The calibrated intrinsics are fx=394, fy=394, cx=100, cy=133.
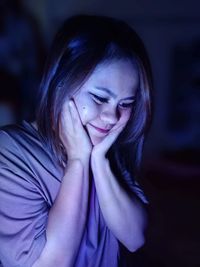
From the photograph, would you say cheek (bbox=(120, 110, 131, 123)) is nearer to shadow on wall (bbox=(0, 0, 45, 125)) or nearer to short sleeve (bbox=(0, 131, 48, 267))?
short sleeve (bbox=(0, 131, 48, 267))

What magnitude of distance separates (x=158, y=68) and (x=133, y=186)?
1.43 m

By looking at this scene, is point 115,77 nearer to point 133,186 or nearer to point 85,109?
point 85,109

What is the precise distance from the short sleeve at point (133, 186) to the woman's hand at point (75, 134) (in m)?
0.13

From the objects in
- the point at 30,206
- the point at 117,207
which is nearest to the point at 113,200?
the point at 117,207

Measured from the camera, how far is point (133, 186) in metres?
0.64

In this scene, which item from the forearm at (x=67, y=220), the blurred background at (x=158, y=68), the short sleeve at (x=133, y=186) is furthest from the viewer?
the blurred background at (x=158, y=68)

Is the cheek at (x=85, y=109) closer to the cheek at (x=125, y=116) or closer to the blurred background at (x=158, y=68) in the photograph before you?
the cheek at (x=125, y=116)

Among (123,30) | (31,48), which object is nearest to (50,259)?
(123,30)

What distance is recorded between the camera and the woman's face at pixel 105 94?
20.6 inches

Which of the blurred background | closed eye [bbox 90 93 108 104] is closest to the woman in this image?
closed eye [bbox 90 93 108 104]

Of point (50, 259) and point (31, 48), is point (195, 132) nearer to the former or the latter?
point (31, 48)

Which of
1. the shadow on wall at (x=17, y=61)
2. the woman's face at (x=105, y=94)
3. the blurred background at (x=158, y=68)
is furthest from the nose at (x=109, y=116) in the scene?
the shadow on wall at (x=17, y=61)

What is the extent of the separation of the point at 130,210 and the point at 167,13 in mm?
1544

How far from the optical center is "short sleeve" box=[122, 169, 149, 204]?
0.62 m
